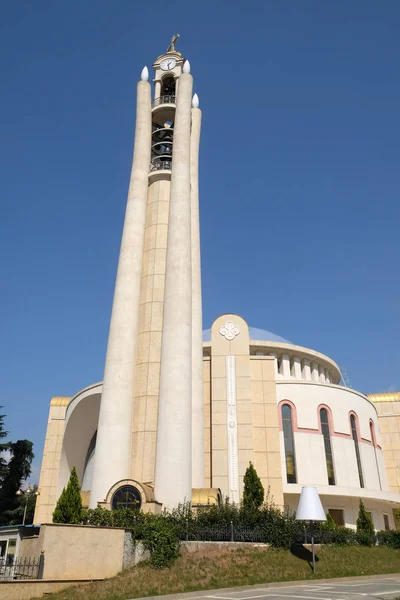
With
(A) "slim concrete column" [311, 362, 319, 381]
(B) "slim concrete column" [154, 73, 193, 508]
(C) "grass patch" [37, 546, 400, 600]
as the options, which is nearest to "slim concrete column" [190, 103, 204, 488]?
(B) "slim concrete column" [154, 73, 193, 508]

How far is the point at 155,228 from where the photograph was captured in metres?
33.8

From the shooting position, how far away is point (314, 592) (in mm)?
14734

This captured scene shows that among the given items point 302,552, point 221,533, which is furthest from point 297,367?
point 221,533

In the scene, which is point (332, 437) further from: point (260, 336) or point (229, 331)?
point (260, 336)

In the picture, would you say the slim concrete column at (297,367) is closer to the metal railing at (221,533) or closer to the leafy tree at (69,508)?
the metal railing at (221,533)

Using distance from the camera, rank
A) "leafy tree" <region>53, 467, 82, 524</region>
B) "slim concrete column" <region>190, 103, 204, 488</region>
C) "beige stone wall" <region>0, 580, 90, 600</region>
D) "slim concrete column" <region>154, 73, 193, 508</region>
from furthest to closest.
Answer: "slim concrete column" <region>190, 103, 204, 488</region> → "slim concrete column" <region>154, 73, 193, 508</region> → "leafy tree" <region>53, 467, 82, 524</region> → "beige stone wall" <region>0, 580, 90, 600</region>

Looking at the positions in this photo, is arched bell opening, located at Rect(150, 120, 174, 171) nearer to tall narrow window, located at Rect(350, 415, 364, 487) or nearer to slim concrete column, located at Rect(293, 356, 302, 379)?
slim concrete column, located at Rect(293, 356, 302, 379)

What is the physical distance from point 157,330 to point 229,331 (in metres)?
5.89

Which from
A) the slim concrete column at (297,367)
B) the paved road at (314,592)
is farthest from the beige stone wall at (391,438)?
the paved road at (314,592)

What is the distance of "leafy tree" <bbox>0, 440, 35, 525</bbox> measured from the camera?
51.1m

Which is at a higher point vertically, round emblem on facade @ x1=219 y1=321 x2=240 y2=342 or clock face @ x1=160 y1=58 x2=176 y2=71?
clock face @ x1=160 y1=58 x2=176 y2=71

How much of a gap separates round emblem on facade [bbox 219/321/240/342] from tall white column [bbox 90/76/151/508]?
6.81m

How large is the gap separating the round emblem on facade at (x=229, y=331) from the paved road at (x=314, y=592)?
17.9m

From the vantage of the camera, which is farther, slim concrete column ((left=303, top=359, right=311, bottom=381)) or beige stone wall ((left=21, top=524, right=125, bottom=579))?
slim concrete column ((left=303, top=359, right=311, bottom=381))
